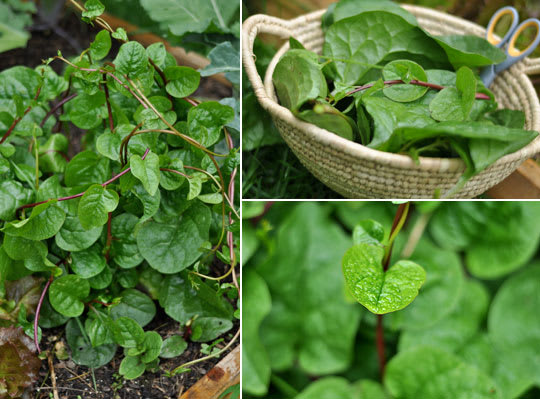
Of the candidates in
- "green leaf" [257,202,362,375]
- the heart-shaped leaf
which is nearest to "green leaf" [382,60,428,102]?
"green leaf" [257,202,362,375]

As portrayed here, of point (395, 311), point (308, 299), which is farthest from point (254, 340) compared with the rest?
point (395, 311)

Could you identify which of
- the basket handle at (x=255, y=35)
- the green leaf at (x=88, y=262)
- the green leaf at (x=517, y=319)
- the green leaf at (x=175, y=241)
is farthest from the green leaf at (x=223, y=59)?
the green leaf at (x=517, y=319)

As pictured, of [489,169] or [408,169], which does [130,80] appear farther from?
[489,169]

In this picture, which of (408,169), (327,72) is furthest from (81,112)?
(408,169)

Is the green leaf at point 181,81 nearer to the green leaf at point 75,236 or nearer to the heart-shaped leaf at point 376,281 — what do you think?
the green leaf at point 75,236

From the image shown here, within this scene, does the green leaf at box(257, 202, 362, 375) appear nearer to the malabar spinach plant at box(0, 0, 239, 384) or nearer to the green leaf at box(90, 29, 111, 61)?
the malabar spinach plant at box(0, 0, 239, 384)

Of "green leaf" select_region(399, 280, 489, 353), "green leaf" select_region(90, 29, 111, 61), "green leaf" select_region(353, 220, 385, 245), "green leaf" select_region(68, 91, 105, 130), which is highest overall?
"green leaf" select_region(90, 29, 111, 61)
